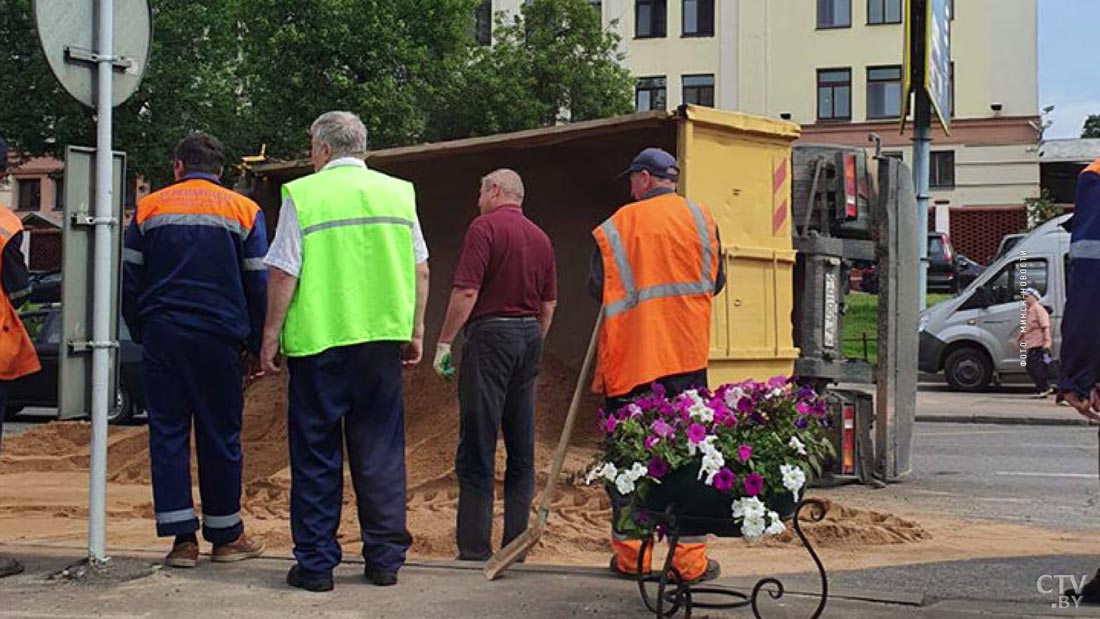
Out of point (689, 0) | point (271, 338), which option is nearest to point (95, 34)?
point (271, 338)

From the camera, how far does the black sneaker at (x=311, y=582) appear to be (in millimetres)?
5406

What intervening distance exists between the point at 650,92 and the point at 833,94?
6.16 meters

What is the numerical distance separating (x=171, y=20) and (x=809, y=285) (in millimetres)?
24382

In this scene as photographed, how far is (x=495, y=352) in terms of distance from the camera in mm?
6480

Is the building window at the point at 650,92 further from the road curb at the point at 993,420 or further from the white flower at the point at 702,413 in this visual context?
the white flower at the point at 702,413

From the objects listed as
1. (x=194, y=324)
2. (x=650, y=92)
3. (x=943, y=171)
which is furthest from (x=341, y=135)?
(x=650, y=92)

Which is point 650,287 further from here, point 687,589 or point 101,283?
point 101,283

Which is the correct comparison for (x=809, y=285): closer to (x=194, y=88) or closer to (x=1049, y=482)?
(x=1049, y=482)

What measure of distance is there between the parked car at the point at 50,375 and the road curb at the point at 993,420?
10011 millimetres

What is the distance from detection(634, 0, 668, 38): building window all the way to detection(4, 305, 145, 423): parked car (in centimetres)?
3158

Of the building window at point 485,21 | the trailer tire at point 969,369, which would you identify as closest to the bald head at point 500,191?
the trailer tire at point 969,369

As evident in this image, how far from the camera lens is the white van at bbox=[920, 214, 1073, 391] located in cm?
2098

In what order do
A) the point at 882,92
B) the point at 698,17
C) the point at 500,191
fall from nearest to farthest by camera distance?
the point at 500,191
the point at 882,92
the point at 698,17

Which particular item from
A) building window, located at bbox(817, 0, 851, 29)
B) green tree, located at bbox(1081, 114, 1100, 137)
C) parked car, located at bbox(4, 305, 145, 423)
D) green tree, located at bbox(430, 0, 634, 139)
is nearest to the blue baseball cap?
parked car, located at bbox(4, 305, 145, 423)
